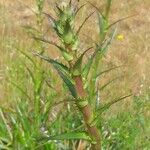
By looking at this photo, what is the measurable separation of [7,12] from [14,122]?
2.76m

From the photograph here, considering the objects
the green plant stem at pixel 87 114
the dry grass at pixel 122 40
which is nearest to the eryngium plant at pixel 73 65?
the green plant stem at pixel 87 114

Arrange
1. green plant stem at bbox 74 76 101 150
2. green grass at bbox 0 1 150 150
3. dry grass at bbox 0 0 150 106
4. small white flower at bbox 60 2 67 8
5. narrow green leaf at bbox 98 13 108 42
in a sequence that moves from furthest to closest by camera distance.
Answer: dry grass at bbox 0 0 150 106 → green grass at bbox 0 1 150 150 → narrow green leaf at bbox 98 13 108 42 → green plant stem at bbox 74 76 101 150 → small white flower at bbox 60 2 67 8

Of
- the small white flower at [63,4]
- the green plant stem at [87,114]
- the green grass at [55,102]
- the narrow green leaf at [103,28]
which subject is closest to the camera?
the small white flower at [63,4]

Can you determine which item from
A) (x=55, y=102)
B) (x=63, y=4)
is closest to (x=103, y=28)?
(x=63, y=4)

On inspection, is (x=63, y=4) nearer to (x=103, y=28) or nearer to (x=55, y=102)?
(x=103, y=28)

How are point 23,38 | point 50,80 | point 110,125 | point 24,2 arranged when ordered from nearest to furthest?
1. point 110,125
2. point 50,80
3. point 23,38
4. point 24,2

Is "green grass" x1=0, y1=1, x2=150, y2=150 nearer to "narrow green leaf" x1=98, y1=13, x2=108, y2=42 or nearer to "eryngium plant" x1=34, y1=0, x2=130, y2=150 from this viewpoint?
"eryngium plant" x1=34, y1=0, x2=130, y2=150

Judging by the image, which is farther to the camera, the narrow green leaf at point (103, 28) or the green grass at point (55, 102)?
the green grass at point (55, 102)

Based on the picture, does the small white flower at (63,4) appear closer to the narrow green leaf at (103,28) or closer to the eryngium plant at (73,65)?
the eryngium plant at (73,65)

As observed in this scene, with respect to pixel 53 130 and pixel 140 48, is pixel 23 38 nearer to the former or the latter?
pixel 140 48

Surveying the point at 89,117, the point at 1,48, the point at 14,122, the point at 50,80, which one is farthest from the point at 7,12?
the point at 89,117

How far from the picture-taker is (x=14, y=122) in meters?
3.18

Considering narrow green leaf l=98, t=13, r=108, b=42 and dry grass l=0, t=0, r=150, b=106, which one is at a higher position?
dry grass l=0, t=0, r=150, b=106

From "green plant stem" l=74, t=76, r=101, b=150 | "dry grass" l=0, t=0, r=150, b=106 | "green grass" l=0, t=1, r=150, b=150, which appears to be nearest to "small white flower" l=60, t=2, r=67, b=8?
"green plant stem" l=74, t=76, r=101, b=150
